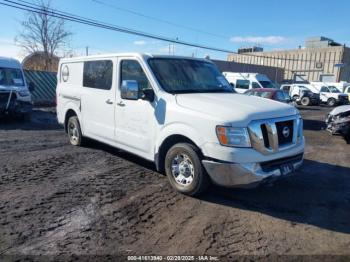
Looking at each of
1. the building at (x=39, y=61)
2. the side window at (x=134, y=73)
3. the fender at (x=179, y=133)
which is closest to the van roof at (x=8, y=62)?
the side window at (x=134, y=73)

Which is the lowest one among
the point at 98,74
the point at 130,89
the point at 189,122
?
the point at 189,122

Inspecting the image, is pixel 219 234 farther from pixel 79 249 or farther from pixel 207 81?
pixel 207 81

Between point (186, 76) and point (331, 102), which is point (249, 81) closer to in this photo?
point (331, 102)

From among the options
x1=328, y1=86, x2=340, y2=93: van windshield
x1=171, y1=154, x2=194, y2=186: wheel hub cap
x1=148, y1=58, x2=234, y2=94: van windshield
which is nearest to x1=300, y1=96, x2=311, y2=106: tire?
x1=328, y1=86, x2=340, y2=93: van windshield

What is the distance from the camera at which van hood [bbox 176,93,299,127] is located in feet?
13.6

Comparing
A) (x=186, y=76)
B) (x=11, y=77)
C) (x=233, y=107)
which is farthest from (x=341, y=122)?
(x=11, y=77)

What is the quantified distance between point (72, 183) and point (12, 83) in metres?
8.54

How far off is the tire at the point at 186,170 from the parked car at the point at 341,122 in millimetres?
7187

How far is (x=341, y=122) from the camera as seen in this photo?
9961mm

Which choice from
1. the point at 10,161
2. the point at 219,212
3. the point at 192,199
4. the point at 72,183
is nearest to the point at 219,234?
the point at 219,212

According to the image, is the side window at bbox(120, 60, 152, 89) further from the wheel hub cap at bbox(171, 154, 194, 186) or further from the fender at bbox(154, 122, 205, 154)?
the wheel hub cap at bbox(171, 154, 194, 186)

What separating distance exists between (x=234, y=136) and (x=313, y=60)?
57.5 metres

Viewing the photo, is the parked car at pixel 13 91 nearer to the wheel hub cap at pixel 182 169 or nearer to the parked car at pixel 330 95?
the wheel hub cap at pixel 182 169

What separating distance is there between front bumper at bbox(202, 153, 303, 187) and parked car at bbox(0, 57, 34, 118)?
9.46m
